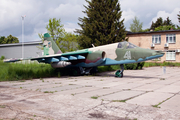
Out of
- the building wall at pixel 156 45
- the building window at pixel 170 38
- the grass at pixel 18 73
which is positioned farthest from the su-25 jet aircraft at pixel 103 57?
the building window at pixel 170 38

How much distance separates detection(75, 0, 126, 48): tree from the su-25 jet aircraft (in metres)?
13.6

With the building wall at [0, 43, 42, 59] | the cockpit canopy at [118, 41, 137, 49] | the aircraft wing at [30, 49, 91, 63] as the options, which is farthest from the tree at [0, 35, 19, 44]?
the cockpit canopy at [118, 41, 137, 49]

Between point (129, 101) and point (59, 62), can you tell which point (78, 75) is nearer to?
point (59, 62)

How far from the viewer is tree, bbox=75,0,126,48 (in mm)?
27344

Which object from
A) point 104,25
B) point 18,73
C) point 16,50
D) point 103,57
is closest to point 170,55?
point 104,25

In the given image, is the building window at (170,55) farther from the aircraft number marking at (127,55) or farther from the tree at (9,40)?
the tree at (9,40)

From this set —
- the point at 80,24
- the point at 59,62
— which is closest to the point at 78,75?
the point at 59,62

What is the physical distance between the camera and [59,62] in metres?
13.6

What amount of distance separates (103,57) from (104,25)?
14.9 m

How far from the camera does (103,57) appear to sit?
1318 centimetres

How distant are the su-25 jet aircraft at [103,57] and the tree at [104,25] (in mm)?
13563

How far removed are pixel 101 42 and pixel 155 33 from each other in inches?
465

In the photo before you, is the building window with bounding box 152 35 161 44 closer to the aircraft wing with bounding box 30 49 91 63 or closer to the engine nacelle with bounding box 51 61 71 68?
the aircraft wing with bounding box 30 49 91 63

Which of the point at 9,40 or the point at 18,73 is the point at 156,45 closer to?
the point at 18,73
